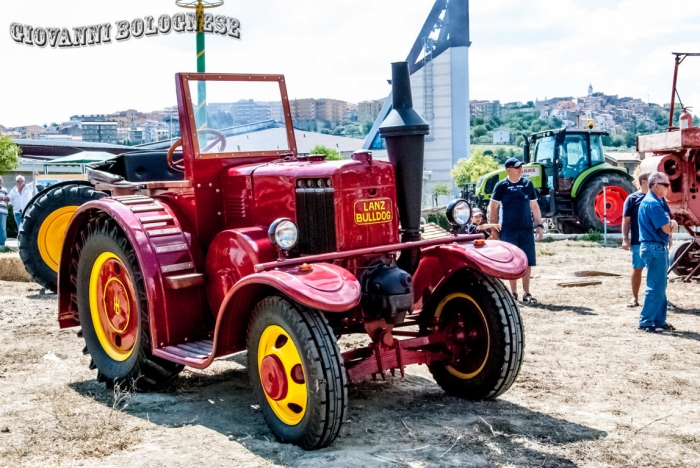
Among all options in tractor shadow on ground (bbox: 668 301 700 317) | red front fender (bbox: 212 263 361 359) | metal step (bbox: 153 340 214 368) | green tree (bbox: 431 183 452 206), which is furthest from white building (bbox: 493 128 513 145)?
red front fender (bbox: 212 263 361 359)

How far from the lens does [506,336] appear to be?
4891 mm

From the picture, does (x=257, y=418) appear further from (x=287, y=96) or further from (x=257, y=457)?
(x=287, y=96)

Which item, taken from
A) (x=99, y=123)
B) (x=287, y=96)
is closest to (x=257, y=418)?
(x=287, y=96)

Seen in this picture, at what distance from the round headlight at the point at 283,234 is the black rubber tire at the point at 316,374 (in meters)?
0.31

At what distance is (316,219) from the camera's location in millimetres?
4812

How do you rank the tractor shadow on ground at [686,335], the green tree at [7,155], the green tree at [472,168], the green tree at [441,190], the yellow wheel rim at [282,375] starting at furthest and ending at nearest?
the green tree at [441,190] → the green tree at [472,168] → the green tree at [7,155] → the tractor shadow on ground at [686,335] → the yellow wheel rim at [282,375]

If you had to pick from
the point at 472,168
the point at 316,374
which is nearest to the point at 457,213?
the point at 316,374

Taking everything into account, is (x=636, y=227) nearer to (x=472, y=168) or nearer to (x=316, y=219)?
(x=316, y=219)

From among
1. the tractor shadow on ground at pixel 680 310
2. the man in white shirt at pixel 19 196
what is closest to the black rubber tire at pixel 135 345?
the tractor shadow on ground at pixel 680 310

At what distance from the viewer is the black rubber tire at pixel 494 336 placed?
4.91 m

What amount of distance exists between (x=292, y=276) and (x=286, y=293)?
12 cm

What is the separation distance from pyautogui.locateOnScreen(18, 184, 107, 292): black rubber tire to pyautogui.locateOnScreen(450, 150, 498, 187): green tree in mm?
22513

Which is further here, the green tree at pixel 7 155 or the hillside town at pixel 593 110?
the hillside town at pixel 593 110

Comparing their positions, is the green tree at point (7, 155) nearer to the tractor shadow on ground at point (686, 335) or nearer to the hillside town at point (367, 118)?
the tractor shadow on ground at point (686, 335)
